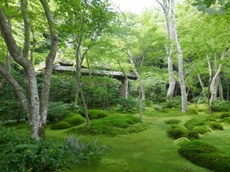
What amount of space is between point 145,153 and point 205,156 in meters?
1.64

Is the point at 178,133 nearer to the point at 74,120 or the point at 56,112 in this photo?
the point at 74,120

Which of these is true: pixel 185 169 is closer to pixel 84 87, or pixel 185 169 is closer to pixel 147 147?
pixel 147 147

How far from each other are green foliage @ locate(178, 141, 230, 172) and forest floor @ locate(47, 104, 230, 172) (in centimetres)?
19

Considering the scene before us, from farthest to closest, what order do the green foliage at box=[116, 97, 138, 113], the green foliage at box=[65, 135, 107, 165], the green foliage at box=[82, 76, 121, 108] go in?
the green foliage at box=[116, 97, 138, 113]
the green foliage at box=[82, 76, 121, 108]
the green foliage at box=[65, 135, 107, 165]

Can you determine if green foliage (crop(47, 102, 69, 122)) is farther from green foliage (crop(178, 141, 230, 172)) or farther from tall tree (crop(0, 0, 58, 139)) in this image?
green foliage (crop(178, 141, 230, 172))

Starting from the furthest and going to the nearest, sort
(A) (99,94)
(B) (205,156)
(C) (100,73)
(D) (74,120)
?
(C) (100,73) < (A) (99,94) < (D) (74,120) < (B) (205,156)

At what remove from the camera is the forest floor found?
14.6ft

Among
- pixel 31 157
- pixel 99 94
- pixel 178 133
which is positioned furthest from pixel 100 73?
pixel 31 157

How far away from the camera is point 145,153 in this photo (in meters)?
5.53

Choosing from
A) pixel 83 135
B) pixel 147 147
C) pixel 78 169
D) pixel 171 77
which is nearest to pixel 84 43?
pixel 83 135

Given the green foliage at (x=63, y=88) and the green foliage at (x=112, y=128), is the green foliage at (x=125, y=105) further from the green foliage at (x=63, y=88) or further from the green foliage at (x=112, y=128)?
the green foliage at (x=112, y=128)

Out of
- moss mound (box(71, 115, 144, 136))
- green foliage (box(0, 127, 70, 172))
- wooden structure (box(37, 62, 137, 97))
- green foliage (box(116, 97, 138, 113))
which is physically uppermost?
wooden structure (box(37, 62, 137, 97))

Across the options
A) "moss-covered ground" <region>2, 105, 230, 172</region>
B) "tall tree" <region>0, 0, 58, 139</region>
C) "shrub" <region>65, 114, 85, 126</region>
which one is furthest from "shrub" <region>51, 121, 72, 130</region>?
"tall tree" <region>0, 0, 58, 139</region>

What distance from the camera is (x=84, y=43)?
8.74 m
